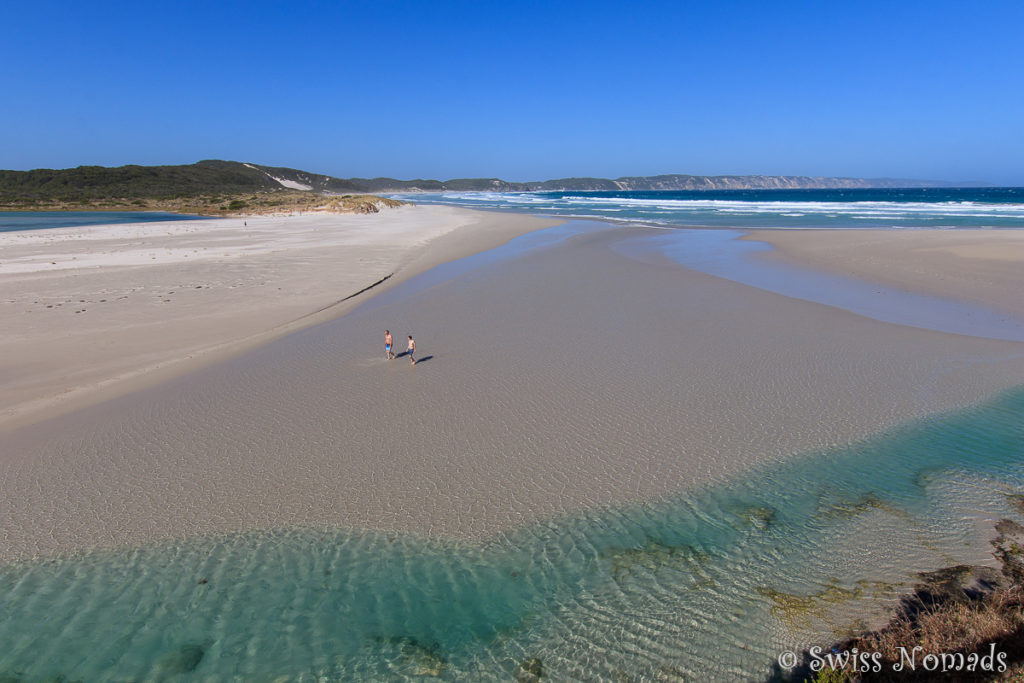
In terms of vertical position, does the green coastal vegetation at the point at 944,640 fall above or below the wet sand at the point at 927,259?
below

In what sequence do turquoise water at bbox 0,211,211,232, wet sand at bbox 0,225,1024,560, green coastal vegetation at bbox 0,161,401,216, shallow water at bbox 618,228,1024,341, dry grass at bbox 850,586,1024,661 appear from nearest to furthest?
dry grass at bbox 850,586,1024,661, wet sand at bbox 0,225,1024,560, shallow water at bbox 618,228,1024,341, turquoise water at bbox 0,211,211,232, green coastal vegetation at bbox 0,161,401,216

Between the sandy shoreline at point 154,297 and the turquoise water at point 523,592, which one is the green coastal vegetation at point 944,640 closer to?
the turquoise water at point 523,592

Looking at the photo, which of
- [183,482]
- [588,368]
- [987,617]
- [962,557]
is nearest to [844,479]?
[962,557]

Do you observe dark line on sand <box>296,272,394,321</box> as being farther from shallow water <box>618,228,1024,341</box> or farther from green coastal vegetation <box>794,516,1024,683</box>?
green coastal vegetation <box>794,516,1024,683</box>

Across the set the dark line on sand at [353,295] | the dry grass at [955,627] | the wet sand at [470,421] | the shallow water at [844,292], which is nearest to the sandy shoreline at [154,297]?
the dark line on sand at [353,295]

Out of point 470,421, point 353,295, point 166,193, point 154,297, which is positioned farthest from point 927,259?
point 166,193

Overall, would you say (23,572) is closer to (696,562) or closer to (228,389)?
(228,389)

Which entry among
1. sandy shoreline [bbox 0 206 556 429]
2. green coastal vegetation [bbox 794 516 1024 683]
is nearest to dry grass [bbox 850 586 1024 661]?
green coastal vegetation [bbox 794 516 1024 683]

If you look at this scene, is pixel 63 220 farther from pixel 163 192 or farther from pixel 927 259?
pixel 927 259
